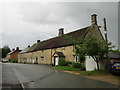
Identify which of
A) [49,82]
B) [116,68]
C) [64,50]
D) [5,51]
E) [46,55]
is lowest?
[49,82]

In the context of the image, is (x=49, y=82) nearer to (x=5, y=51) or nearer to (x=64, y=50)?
(x=64, y=50)

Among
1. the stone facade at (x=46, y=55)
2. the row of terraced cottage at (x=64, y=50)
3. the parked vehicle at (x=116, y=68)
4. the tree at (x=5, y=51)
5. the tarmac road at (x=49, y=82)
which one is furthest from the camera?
the tree at (x=5, y=51)

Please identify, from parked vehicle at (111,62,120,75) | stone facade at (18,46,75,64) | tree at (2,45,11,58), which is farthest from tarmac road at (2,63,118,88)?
tree at (2,45,11,58)

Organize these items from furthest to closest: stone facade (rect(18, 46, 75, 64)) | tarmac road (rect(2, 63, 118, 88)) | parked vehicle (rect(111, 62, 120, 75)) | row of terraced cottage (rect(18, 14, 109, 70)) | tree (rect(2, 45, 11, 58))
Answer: tree (rect(2, 45, 11, 58))
stone facade (rect(18, 46, 75, 64))
row of terraced cottage (rect(18, 14, 109, 70))
parked vehicle (rect(111, 62, 120, 75))
tarmac road (rect(2, 63, 118, 88))

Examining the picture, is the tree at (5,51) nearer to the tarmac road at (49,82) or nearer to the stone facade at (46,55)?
the stone facade at (46,55)

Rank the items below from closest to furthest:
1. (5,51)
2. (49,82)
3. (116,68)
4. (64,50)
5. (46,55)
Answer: (49,82)
(116,68)
(64,50)
(46,55)
(5,51)

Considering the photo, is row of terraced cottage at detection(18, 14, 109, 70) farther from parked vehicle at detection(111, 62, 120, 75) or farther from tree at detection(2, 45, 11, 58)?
tree at detection(2, 45, 11, 58)

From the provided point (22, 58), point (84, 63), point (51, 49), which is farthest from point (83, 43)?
point (22, 58)

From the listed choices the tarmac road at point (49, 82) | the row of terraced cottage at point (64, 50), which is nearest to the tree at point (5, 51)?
the row of terraced cottage at point (64, 50)

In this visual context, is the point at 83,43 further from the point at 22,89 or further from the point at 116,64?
the point at 22,89

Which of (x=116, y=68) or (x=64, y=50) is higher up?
(x=64, y=50)

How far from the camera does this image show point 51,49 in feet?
127

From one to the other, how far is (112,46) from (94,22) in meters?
14.3

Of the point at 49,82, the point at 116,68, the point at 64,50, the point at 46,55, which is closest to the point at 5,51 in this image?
the point at 46,55
